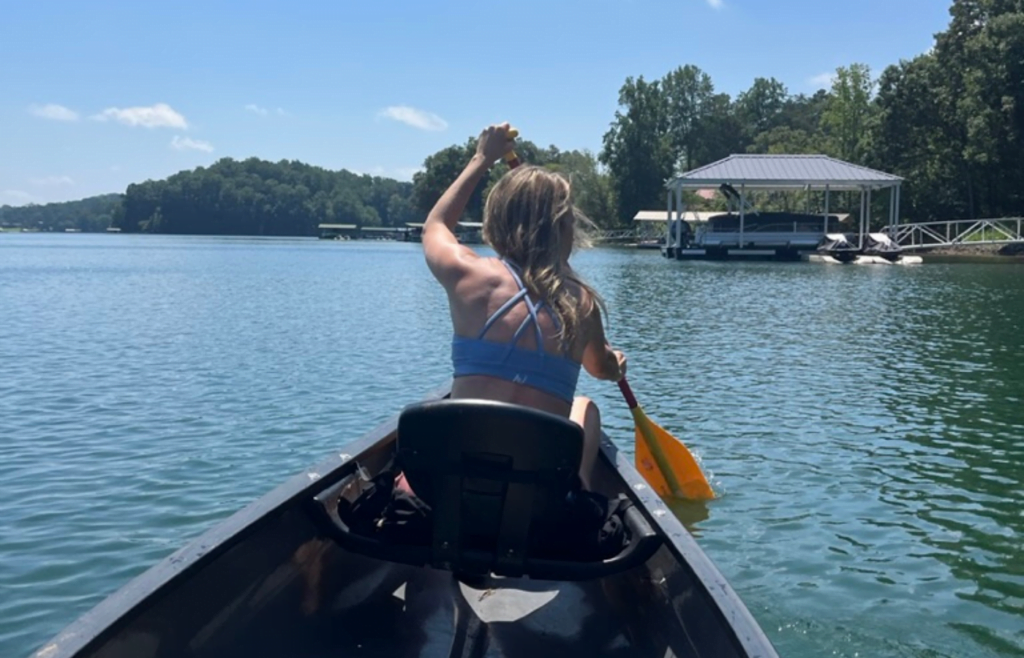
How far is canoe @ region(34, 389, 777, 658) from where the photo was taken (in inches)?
119

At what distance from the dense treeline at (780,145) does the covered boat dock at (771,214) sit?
587cm

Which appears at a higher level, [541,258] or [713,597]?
[541,258]

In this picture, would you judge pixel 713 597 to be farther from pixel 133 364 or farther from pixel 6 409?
pixel 133 364

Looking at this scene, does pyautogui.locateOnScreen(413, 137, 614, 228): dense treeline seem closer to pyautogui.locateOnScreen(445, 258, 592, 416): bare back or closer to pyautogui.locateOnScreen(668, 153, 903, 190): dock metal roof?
pyautogui.locateOnScreen(668, 153, 903, 190): dock metal roof

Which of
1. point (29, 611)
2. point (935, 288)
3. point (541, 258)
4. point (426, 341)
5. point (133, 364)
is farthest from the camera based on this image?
point (935, 288)

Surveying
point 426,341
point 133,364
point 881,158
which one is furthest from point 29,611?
point 881,158

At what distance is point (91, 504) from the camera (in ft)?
23.8

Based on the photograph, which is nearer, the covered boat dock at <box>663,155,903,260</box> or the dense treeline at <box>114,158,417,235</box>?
the covered boat dock at <box>663,155,903,260</box>

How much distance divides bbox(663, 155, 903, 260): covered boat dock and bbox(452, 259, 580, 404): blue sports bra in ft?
149

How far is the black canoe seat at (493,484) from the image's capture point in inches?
124

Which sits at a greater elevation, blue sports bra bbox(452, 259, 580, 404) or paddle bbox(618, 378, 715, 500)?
blue sports bra bbox(452, 259, 580, 404)

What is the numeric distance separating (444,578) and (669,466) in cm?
297

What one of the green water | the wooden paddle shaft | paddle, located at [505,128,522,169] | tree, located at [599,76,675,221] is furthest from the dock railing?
paddle, located at [505,128,522,169]

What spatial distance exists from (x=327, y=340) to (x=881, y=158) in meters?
47.7
